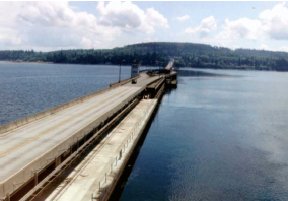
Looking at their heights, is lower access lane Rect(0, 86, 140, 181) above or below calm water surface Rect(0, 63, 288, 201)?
above

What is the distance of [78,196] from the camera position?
38.4 meters

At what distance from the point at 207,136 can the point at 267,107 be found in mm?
59394

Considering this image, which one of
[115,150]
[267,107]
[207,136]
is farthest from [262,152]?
[267,107]

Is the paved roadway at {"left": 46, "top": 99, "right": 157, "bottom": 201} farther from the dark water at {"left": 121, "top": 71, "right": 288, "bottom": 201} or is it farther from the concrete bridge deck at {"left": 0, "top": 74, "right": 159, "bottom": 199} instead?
the dark water at {"left": 121, "top": 71, "right": 288, "bottom": 201}

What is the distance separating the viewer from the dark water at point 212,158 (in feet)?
166

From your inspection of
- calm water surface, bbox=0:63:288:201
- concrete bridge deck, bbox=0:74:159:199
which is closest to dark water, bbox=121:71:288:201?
calm water surface, bbox=0:63:288:201

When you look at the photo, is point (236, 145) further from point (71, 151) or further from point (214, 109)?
point (214, 109)

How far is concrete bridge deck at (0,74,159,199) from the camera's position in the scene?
32706 mm

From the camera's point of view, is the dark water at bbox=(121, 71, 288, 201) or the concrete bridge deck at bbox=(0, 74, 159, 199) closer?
the concrete bridge deck at bbox=(0, 74, 159, 199)

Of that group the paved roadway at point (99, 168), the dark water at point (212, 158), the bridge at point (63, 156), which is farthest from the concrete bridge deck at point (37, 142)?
the dark water at point (212, 158)

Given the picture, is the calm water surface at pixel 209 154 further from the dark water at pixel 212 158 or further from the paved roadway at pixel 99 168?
the paved roadway at pixel 99 168

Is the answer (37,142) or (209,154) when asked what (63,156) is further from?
(209,154)

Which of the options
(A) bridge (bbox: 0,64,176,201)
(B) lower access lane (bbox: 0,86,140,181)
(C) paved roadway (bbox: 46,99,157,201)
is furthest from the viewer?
(C) paved roadway (bbox: 46,99,157,201)

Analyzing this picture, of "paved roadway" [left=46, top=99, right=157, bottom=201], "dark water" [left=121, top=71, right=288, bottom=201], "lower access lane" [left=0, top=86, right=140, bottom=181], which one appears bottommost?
"dark water" [left=121, top=71, right=288, bottom=201]
